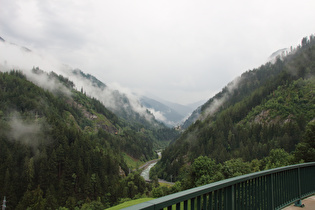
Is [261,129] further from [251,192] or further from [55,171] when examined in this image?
[251,192]

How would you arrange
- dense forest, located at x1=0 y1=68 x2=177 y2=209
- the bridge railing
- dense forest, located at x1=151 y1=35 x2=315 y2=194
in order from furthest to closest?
1. dense forest, located at x1=151 y1=35 x2=315 y2=194
2. dense forest, located at x1=0 y1=68 x2=177 y2=209
3. the bridge railing

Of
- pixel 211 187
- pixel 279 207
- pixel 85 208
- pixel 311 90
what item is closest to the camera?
pixel 211 187

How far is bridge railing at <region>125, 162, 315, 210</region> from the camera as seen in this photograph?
15.3 feet

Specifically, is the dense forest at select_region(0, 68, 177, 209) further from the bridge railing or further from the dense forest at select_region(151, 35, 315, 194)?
the bridge railing

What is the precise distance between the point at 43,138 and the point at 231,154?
128 m

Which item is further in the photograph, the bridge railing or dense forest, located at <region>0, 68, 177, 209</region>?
dense forest, located at <region>0, 68, 177, 209</region>

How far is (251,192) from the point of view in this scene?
7.46m

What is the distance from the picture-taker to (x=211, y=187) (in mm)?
5496

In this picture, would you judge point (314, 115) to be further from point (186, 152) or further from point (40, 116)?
point (40, 116)

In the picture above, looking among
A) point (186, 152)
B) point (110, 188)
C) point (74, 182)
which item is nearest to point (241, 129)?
point (186, 152)

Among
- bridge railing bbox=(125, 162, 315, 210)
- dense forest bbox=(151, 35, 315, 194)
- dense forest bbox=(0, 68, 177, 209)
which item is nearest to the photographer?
bridge railing bbox=(125, 162, 315, 210)

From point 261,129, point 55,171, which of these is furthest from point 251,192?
point 261,129

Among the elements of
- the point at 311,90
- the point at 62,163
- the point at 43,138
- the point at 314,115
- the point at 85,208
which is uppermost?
the point at 311,90

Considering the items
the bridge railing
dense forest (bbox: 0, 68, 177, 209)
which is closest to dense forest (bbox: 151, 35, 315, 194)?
dense forest (bbox: 0, 68, 177, 209)
